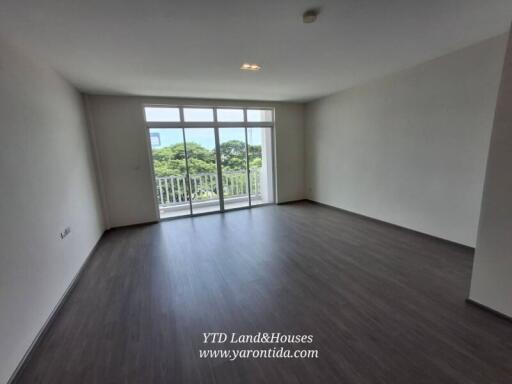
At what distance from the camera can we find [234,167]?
18.4 ft

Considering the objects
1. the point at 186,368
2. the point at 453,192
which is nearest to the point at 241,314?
the point at 186,368

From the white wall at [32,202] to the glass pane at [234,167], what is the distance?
2.83 m

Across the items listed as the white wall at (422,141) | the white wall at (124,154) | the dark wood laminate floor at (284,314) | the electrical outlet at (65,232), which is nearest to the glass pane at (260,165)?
the white wall at (124,154)

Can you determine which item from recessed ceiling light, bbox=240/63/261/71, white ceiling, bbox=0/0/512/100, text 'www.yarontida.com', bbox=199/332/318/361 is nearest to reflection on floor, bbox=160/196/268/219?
white ceiling, bbox=0/0/512/100

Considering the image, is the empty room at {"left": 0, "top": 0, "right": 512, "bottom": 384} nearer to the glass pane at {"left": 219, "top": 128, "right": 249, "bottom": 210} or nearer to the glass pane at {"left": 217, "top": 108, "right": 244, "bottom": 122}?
the glass pane at {"left": 217, "top": 108, "right": 244, "bottom": 122}

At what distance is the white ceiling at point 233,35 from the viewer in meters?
1.72

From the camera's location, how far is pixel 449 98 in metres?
2.96

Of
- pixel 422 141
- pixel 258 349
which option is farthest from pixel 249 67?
pixel 258 349

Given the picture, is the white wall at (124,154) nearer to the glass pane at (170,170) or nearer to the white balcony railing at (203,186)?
the glass pane at (170,170)

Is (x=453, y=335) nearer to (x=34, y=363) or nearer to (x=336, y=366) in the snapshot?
(x=336, y=366)

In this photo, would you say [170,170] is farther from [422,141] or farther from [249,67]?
[422,141]

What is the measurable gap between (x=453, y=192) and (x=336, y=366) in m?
2.86

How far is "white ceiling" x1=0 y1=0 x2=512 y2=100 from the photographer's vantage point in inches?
67.8

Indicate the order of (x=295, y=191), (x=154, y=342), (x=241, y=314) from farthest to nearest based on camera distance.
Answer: (x=295, y=191) → (x=241, y=314) → (x=154, y=342)
